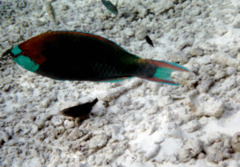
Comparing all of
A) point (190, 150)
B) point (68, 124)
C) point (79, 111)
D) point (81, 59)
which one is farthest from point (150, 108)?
point (81, 59)

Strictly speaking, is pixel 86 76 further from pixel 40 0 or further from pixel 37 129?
pixel 40 0

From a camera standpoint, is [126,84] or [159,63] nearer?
[159,63]

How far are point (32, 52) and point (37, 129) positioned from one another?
1.17 meters

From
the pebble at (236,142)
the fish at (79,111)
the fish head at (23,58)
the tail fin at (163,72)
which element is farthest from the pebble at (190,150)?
the fish head at (23,58)

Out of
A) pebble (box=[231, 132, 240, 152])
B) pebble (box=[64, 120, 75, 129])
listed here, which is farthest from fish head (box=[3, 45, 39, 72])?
pebble (box=[231, 132, 240, 152])

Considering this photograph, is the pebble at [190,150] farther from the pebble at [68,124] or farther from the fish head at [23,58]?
the fish head at [23,58]

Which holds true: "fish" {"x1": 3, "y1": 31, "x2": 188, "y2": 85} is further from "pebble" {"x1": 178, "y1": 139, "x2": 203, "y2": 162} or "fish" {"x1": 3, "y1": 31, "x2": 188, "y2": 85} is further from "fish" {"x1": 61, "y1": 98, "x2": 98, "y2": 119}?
"fish" {"x1": 61, "y1": 98, "x2": 98, "y2": 119}

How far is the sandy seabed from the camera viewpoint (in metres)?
1.41

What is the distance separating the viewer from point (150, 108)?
5.56 ft

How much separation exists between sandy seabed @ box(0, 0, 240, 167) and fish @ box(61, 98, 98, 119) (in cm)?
6

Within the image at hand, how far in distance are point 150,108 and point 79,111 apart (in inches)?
23.9

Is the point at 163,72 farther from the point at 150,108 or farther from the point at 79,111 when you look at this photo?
the point at 79,111

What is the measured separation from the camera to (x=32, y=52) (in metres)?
0.86

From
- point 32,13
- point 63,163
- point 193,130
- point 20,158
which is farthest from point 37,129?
point 32,13
